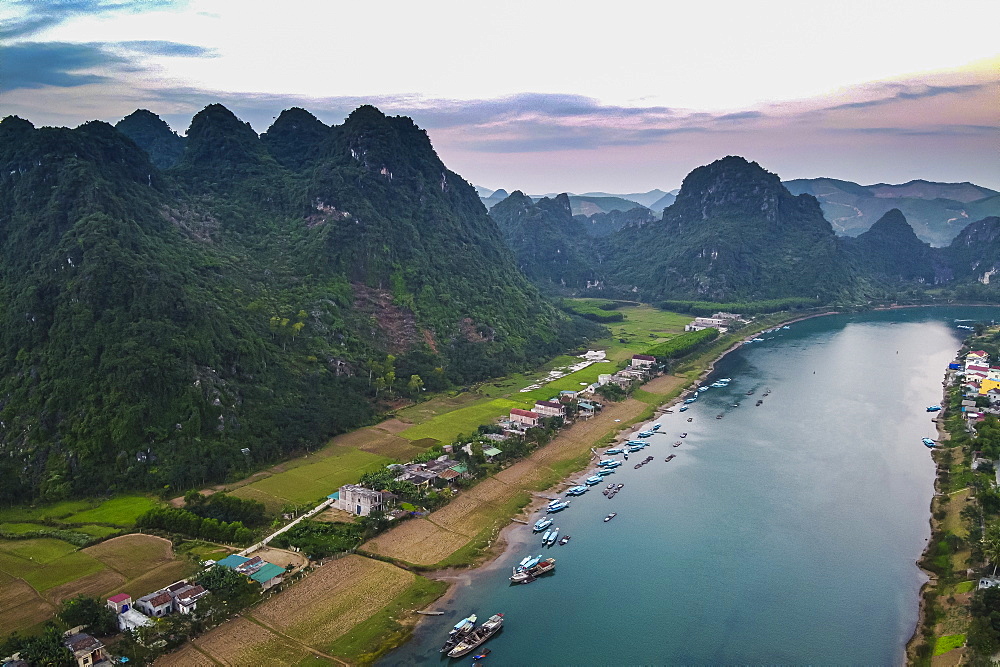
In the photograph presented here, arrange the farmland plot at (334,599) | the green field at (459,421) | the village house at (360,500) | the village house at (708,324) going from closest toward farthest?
1. the farmland plot at (334,599)
2. the village house at (360,500)
3. the green field at (459,421)
4. the village house at (708,324)

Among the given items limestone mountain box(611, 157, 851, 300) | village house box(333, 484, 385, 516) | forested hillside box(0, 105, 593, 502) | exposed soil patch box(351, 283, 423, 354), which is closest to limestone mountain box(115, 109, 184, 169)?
forested hillside box(0, 105, 593, 502)

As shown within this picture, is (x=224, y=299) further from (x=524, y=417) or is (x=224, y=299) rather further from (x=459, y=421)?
(x=524, y=417)

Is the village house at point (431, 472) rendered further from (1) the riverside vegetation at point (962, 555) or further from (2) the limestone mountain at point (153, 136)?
(2) the limestone mountain at point (153, 136)

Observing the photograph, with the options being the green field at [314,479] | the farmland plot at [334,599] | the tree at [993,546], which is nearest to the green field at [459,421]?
the green field at [314,479]

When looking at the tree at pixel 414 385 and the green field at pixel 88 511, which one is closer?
the green field at pixel 88 511

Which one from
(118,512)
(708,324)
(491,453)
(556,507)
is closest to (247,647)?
(118,512)

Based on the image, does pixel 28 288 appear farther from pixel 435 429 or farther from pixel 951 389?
pixel 951 389
